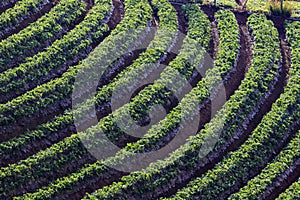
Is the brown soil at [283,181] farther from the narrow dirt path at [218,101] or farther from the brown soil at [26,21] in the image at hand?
the brown soil at [26,21]

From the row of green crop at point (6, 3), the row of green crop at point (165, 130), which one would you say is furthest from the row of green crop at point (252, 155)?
the row of green crop at point (6, 3)

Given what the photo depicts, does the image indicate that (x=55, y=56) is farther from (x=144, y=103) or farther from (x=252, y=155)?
(x=252, y=155)

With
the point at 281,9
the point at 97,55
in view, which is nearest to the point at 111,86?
A: the point at 97,55

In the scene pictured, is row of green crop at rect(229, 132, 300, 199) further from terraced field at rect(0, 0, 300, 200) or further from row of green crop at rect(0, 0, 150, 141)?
row of green crop at rect(0, 0, 150, 141)

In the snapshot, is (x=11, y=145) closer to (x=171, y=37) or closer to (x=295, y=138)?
(x=171, y=37)

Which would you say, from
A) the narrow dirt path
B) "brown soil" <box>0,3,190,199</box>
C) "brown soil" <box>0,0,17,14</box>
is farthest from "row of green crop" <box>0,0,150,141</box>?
"brown soil" <box>0,0,17,14</box>

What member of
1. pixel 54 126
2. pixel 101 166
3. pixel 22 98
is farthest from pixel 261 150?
pixel 22 98
